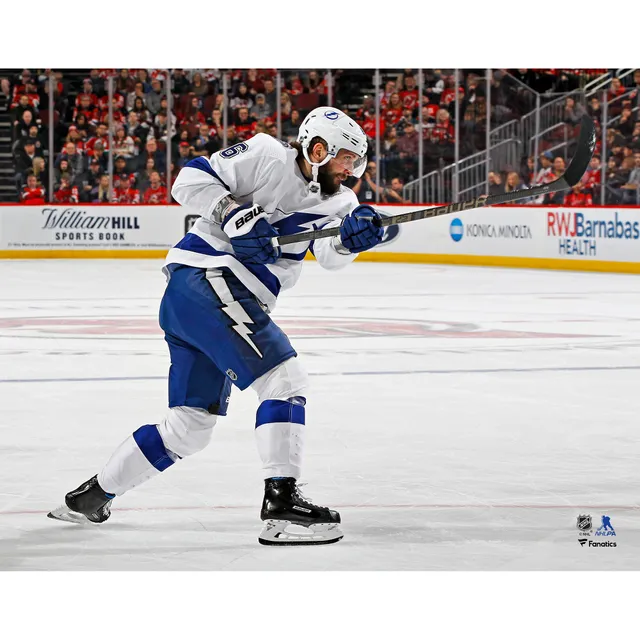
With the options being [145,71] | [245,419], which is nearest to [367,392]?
[245,419]

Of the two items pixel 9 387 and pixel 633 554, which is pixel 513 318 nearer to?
pixel 9 387

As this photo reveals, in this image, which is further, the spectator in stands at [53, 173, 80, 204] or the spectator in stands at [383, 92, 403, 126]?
the spectator in stands at [53, 173, 80, 204]

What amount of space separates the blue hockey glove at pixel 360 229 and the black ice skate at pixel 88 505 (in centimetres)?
94

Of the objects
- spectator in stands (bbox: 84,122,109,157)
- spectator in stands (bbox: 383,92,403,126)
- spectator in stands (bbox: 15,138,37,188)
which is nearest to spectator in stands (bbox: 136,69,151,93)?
spectator in stands (bbox: 84,122,109,157)

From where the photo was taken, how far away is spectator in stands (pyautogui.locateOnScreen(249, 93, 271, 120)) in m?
16.3

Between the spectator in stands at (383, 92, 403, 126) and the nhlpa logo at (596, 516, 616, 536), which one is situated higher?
the spectator in stands at (383, 92, 403, 126)

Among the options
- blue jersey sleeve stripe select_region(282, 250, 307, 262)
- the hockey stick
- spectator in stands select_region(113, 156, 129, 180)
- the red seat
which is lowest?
blue jersey sleeve stripe select_region(282, 250, 307, 262)

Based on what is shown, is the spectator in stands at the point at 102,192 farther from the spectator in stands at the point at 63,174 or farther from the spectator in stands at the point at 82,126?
the spectator in stands at the point at 82,126

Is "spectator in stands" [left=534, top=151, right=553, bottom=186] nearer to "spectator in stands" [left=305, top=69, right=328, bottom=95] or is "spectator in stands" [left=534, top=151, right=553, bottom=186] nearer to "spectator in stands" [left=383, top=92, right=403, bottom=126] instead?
"spectator in stands" [left=383, top=92, right=403, bottom=126]

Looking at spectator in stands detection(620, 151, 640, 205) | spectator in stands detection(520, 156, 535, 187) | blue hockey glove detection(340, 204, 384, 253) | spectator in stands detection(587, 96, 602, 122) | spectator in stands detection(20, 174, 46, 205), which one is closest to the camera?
blue hockey glove detection(340, 204, 384, 253)

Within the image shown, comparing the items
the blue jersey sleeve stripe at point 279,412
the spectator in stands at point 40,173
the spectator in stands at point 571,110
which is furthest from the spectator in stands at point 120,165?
the blue jersey sleeve stripe at point 279,412

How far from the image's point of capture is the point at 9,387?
5.74 m

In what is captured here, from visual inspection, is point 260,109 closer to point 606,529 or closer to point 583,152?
point 583,152

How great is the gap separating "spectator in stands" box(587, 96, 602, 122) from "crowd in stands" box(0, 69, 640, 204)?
4.59 ft
